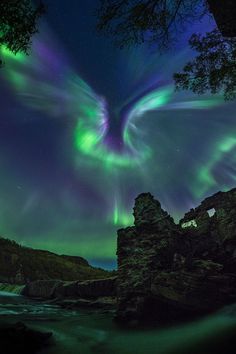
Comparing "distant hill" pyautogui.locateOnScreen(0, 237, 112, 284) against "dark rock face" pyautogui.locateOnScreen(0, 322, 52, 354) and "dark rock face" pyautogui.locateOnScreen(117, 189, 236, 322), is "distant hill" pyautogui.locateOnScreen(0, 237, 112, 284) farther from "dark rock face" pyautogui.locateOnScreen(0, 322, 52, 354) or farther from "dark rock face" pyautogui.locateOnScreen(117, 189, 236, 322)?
"dark rock face" pyautogui.locateOnScreen(0, 322, 52, 354)

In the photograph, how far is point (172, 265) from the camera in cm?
3847

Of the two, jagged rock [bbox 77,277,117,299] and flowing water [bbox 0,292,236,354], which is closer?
flowing water [bbox 0,292,236,354]

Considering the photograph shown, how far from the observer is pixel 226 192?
51.1 metres

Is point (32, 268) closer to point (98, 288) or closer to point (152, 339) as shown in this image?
point (98, 288)

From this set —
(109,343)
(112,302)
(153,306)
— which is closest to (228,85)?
(109,343)

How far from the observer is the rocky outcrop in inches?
2530

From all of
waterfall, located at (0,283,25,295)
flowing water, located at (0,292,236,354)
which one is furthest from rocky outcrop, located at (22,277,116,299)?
flowing water, located at (0,292,236,354)

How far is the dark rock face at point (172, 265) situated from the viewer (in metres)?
32.9

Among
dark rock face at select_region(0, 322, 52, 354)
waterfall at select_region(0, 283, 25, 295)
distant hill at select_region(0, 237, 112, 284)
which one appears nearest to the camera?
dark rock face at select_region(0, 322, 52, 354)

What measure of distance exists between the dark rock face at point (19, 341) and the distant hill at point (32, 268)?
109 meters

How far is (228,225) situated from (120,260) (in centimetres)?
1691

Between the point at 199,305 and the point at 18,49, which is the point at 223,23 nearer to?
the point at 18,49

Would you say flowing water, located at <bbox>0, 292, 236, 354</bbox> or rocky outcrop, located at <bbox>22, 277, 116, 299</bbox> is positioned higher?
rocky outcrop, located at <bbox>22, 277, 116, 299</bbox>

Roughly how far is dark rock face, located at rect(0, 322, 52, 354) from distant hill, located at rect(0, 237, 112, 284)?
356 feet
